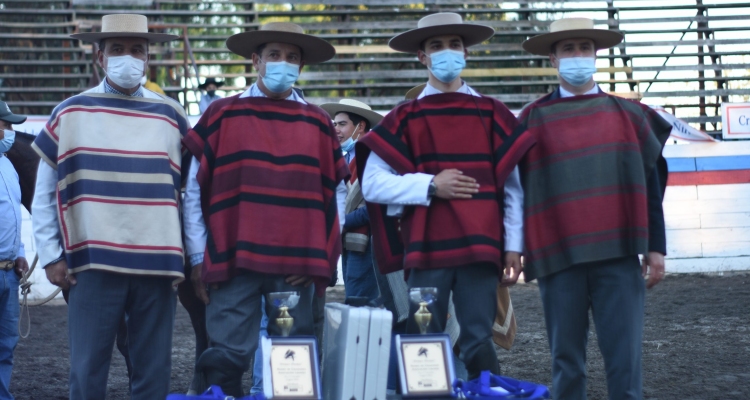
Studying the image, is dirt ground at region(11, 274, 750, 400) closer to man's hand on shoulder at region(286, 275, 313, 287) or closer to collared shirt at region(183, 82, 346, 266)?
collared shirt at region(183, 82, 346, 266)

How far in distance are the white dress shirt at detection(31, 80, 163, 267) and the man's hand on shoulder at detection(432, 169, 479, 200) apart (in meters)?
1.53

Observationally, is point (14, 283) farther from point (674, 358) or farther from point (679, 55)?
point (679, 55)

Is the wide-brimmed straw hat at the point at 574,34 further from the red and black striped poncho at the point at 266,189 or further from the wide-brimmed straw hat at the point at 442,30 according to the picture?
the red and black striped poncho at the point at 266,189

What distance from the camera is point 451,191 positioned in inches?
147

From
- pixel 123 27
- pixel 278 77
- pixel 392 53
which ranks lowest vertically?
pixel 278 77

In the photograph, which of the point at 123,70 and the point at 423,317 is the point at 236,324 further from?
the point at 123,70

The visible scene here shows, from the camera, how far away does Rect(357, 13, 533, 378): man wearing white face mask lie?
12.4 ft

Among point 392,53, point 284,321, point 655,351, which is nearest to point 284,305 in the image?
point 284,321

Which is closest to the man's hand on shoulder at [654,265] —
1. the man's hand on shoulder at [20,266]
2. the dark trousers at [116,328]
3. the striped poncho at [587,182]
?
the striped poncho at [587,182]

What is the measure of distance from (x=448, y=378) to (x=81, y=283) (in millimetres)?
1491

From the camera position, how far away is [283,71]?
3949 mm

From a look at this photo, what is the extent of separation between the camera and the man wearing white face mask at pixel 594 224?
3.80 meters

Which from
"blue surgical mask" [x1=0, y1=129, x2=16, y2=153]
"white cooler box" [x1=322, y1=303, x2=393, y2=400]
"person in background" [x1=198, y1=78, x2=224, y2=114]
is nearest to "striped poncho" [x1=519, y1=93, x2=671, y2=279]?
"white cooler box" [x1=322, y1=303, x2=393, y2=400]

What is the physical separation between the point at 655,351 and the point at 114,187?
4.18 meters
